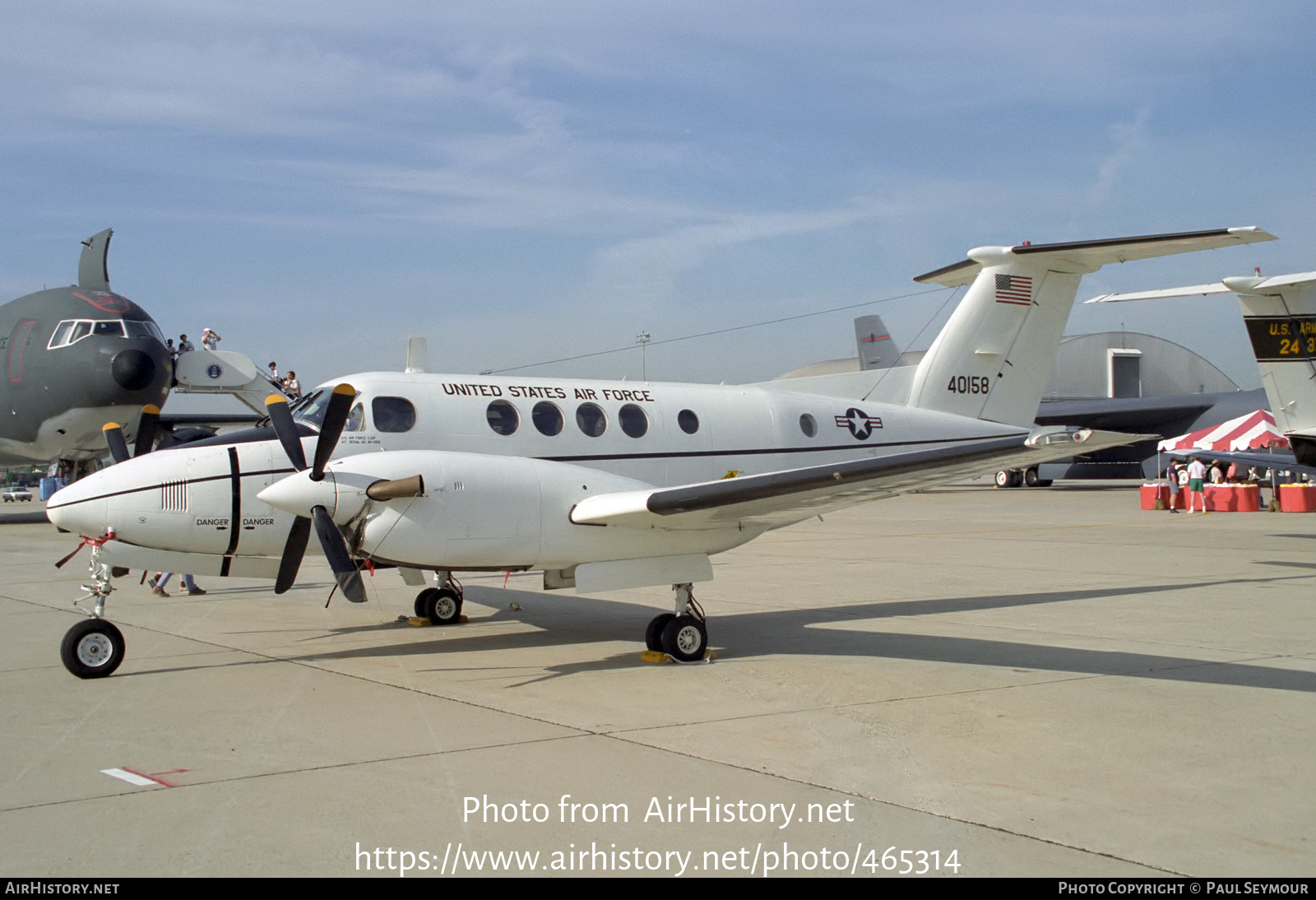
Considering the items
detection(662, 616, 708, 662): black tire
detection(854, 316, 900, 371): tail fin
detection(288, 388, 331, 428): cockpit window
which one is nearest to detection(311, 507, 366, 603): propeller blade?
detection(288, 388, 331, 428): cockpit window

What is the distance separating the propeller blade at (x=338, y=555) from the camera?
26.9 feet

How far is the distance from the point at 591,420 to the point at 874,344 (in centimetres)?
4448

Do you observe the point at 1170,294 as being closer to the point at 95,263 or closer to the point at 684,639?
the point at 684,639

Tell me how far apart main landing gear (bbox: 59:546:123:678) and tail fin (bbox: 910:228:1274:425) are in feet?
30.3

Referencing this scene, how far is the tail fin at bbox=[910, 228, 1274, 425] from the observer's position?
43.5 ft

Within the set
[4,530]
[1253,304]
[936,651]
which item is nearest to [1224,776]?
[936,651]

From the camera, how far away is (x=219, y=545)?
29.2ft

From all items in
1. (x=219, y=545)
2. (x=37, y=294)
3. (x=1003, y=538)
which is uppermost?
(x=37, y=294)

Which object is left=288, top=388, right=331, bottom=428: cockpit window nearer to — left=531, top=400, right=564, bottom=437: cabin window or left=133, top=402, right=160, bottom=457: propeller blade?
left=133, top=402, right=160, bottom=457: propeller blade

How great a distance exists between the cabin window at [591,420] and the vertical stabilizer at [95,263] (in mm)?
20047

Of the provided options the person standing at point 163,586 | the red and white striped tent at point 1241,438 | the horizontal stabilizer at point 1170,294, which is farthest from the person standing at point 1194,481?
the person standing at point 163,586

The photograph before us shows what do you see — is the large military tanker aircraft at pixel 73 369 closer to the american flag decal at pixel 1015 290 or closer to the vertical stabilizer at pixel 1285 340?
the american flag decal at pixel 1015 290

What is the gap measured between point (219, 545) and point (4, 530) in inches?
872
